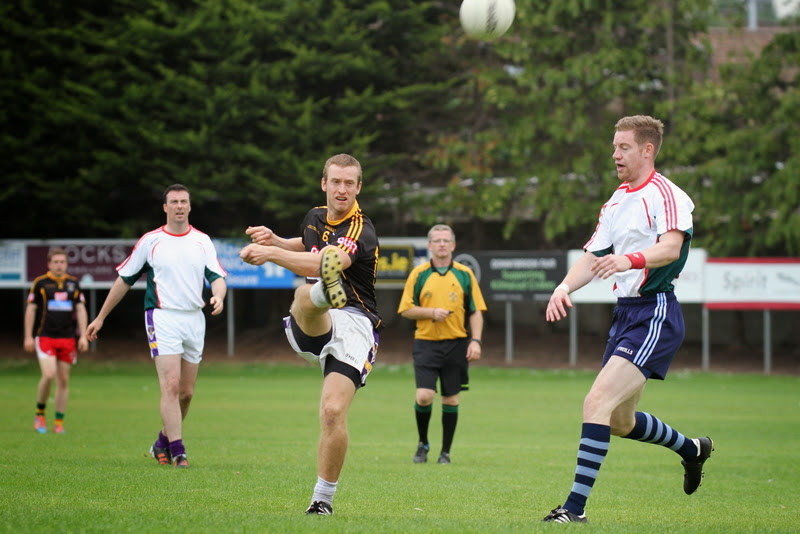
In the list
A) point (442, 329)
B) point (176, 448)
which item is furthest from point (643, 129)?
point (176, 448)

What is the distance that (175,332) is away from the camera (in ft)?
33.4

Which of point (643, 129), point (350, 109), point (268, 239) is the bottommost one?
point (268, 239)

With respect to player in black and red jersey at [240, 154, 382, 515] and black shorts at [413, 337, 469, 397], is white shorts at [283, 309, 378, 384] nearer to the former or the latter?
player in black and red jersey at [240, 154, 382, 515]

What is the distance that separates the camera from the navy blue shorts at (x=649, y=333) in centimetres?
681

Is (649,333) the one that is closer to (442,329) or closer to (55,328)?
(442,329)

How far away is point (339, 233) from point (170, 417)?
13.2 feet

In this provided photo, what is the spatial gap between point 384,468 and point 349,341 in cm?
409

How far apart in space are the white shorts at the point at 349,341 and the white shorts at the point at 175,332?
3603 mm

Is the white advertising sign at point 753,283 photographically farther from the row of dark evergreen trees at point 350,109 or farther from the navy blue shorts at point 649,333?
the navy blue shorts at point 649,333

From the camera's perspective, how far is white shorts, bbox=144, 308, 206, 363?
10117 millimetres

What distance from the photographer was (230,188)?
29719 mm

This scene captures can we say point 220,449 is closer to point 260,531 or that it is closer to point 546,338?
point 260,531

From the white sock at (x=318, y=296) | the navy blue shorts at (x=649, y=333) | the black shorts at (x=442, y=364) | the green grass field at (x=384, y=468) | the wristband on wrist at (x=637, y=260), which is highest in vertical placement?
the wristband on wrist at (x=637, y=260)

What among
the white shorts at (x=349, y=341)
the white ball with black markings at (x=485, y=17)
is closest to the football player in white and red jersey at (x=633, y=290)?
the white shorts at (x=349, y=341)
